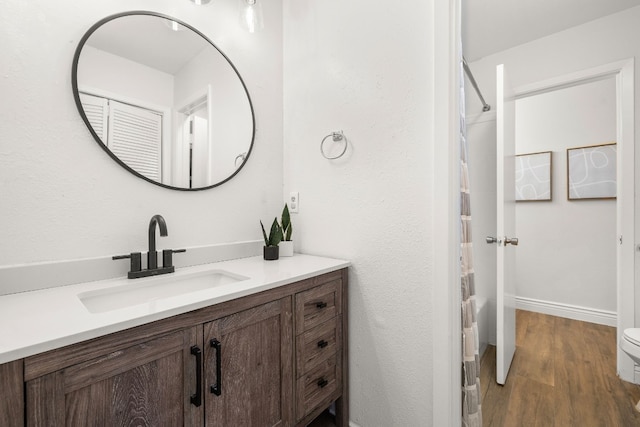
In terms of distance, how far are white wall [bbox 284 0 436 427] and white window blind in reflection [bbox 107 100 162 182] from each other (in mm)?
750

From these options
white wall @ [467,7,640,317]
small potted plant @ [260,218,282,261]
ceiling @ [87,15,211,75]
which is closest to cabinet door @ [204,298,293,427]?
small potted plant @ [260,218,282,261]

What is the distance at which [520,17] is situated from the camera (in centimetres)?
204

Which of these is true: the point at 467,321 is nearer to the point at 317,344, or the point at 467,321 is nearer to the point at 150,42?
the point at 317,344

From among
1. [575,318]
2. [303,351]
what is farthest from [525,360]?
[303,351]

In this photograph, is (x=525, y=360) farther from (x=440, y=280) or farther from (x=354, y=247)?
(x=354, y=247)

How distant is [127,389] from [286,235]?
0.98 meters

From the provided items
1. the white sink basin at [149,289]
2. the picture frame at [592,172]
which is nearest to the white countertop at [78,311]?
the white sink basin at [149,289]

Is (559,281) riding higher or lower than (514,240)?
lower

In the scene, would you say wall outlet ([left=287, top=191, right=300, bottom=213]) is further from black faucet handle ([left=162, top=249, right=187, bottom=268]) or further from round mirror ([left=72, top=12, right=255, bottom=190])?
black faucet handle ([left=162, top=249, right=187, bottom=268])

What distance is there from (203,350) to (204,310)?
119 mm

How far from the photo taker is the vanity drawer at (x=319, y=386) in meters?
1.14

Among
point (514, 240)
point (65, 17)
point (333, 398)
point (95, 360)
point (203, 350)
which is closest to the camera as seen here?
point (95, 360)

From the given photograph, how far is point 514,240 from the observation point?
1776mm

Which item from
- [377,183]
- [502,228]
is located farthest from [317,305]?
[502,228]
